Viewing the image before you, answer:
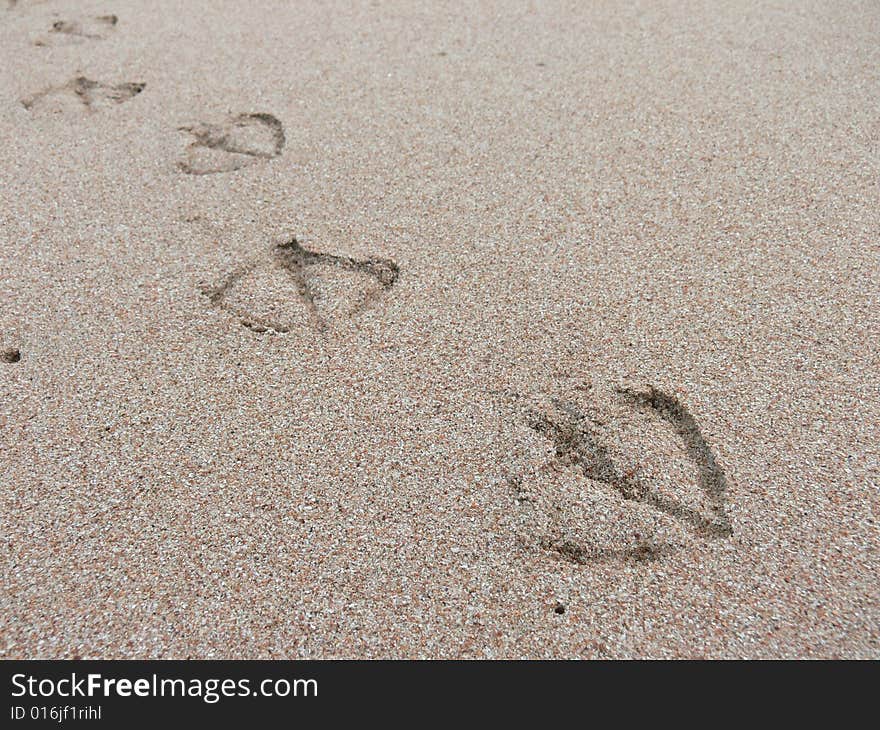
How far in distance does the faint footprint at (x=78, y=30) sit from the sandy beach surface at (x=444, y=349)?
11cm

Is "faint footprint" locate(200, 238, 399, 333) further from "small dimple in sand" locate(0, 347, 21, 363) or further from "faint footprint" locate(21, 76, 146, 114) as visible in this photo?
"faint footprint" locate(21, 76, 146, 114)

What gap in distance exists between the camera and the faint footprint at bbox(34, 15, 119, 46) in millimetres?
2275

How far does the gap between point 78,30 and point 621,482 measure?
6.84ft

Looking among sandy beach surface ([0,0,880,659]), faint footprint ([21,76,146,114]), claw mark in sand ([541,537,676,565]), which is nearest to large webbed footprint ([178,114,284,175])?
sandy beach surface ([0,0,880,659])

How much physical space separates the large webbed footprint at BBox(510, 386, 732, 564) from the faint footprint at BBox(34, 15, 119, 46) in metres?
1.85

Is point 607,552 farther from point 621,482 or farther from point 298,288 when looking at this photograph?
point 298,288

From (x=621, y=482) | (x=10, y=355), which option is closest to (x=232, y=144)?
(x=10, y=355)

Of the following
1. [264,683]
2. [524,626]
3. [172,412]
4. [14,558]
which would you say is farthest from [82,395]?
[524,626]

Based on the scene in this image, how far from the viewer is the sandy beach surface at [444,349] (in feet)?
3.24

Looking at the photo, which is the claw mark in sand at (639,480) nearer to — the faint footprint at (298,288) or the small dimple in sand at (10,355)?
the faint footprint at (298,288)

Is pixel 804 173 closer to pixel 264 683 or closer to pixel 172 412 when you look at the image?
pixel 172 412

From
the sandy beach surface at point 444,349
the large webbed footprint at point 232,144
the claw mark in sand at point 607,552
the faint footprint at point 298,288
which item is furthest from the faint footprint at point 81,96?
the claw mark in sand at point 607,552

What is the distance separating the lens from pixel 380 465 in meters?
1.13

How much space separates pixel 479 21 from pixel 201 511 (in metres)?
1.74
